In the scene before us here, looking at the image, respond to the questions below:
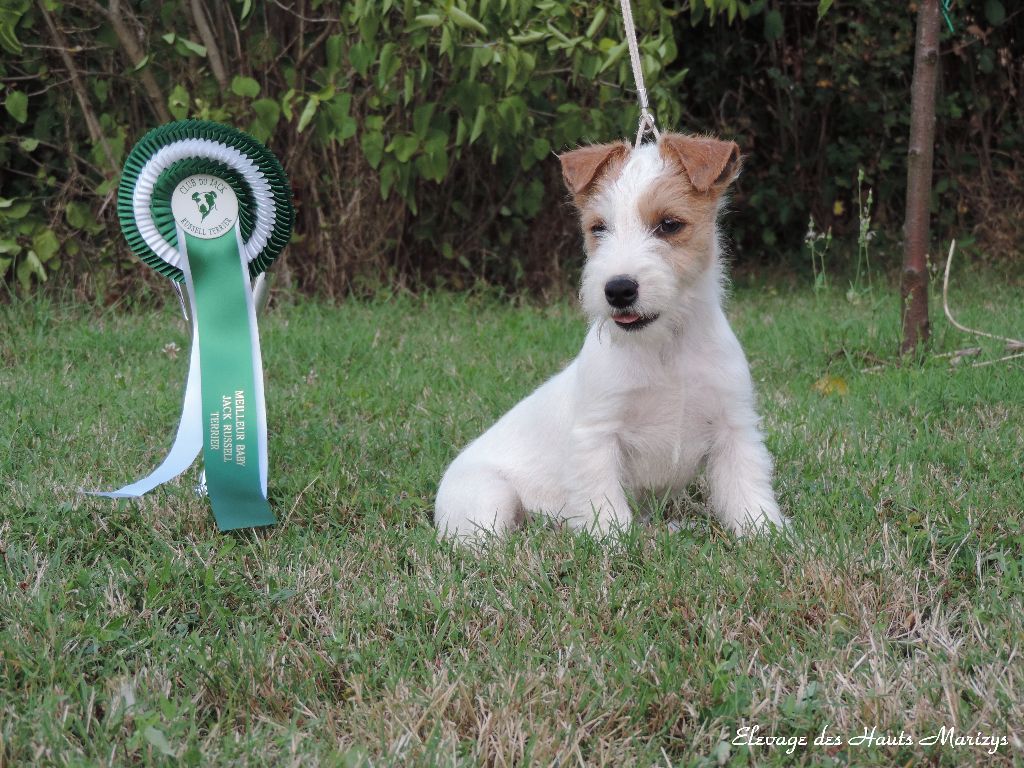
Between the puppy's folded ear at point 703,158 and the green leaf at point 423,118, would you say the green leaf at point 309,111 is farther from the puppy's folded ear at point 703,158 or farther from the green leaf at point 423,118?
the puppy's folded ear at point 703,158

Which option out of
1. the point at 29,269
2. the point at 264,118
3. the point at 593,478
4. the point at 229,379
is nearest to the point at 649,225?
the point at 593,478

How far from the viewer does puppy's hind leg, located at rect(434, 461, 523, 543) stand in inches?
134

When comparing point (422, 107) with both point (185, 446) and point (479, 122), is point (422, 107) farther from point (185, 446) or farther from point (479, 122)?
point (185, 446)

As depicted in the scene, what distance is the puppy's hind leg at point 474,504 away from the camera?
340cm

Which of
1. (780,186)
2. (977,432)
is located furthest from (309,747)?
(780,186)

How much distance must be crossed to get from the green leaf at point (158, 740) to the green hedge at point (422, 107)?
470 cm

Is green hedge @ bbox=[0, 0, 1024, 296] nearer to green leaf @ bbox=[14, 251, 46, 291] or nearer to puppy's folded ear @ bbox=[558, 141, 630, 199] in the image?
green leaf @ bbox=[14, 251, 46, 291]

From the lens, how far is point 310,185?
25.8 feet

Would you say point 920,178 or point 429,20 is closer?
point 920,178

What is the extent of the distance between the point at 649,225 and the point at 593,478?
823 mm

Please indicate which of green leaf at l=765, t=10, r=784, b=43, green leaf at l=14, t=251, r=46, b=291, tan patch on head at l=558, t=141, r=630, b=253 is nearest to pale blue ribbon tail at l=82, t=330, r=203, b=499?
tan patch on head at l=558, t=141, r=630, b=253

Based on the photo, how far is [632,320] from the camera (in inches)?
126

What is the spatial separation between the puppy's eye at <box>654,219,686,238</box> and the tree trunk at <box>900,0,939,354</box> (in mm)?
2532

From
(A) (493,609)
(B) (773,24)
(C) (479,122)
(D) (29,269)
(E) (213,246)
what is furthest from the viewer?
(B) (773,24)
